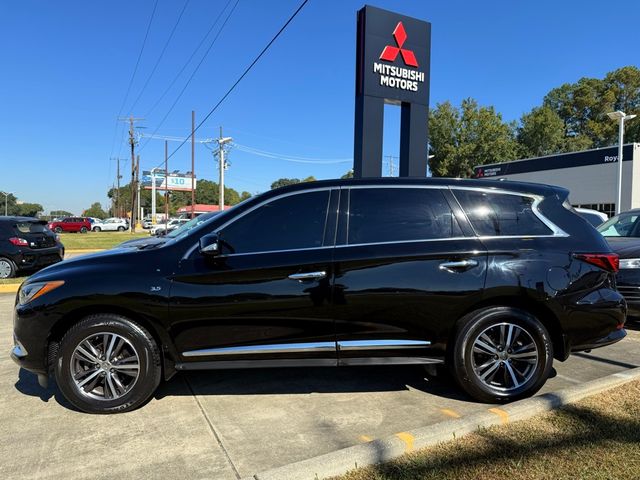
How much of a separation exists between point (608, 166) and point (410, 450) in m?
36.3

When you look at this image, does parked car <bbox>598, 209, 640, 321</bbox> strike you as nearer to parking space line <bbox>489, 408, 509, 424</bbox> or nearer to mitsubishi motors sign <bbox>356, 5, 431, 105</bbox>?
parking space line <bbox>489, 408, 509, 424</bbox>

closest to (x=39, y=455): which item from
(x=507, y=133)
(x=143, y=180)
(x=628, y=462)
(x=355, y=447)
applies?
(x=355, y=447)

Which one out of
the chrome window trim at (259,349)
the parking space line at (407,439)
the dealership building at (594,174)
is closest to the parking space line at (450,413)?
the parking space line at (407,439)

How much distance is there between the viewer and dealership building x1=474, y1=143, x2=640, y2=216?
101 ft

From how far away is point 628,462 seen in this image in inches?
112

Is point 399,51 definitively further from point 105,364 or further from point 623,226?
point 105,364

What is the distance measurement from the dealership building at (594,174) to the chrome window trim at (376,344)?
30198 millimetres

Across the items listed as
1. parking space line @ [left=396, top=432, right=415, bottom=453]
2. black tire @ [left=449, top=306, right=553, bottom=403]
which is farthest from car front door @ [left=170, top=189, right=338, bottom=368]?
black tire @ [left=449, top=306, right=553, bottom=403]

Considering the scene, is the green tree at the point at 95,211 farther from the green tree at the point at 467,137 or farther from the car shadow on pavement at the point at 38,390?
the car shadow on pavement at the point at 38,390

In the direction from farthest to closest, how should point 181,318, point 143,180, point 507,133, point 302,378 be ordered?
point 143,180 → point 507,133 → point 302,378 → point 181,318

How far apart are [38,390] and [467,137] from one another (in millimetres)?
48719

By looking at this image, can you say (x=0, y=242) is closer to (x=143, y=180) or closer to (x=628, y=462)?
(x=628, y=462)

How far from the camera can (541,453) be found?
2.96 m

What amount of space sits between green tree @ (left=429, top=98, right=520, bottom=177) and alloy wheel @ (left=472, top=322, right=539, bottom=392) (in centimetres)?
4526
